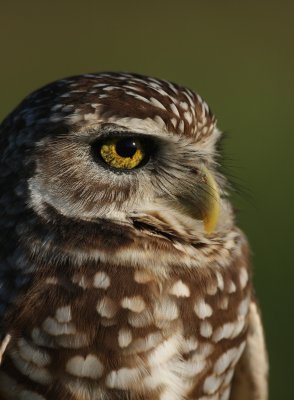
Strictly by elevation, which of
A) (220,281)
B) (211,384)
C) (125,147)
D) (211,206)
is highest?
(125,147)

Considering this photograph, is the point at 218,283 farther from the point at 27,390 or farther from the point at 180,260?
the point at 27,390

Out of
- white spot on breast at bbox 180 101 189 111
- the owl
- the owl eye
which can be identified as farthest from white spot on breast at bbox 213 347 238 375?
white spot on breast at bbox 180 101 189 111

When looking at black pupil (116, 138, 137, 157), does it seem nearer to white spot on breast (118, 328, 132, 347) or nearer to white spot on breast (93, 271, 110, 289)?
white spot on breast (93, 271, 110, 289)

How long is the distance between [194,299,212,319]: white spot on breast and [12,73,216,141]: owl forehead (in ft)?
1.77

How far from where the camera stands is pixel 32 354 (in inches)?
144

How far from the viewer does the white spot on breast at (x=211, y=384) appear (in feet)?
12.9

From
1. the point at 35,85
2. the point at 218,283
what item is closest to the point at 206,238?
the point at 218,283

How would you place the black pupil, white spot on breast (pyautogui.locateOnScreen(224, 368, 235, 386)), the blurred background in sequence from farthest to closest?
the blurred background < white spot on breast (pyautogui.locateOnScreen(224, 368, 235, 386)) < the black pupil

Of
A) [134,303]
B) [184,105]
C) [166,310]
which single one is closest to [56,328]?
[134,303]

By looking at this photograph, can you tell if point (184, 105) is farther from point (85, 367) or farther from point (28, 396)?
point (28, 396)

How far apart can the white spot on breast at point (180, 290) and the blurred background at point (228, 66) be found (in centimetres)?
297

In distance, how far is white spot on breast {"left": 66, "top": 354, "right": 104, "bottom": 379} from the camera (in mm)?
3678

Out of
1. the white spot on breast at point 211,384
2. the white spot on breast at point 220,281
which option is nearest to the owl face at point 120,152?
the white spot on breast at point 220,281

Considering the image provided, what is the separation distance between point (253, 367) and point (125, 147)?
3.36 feet
